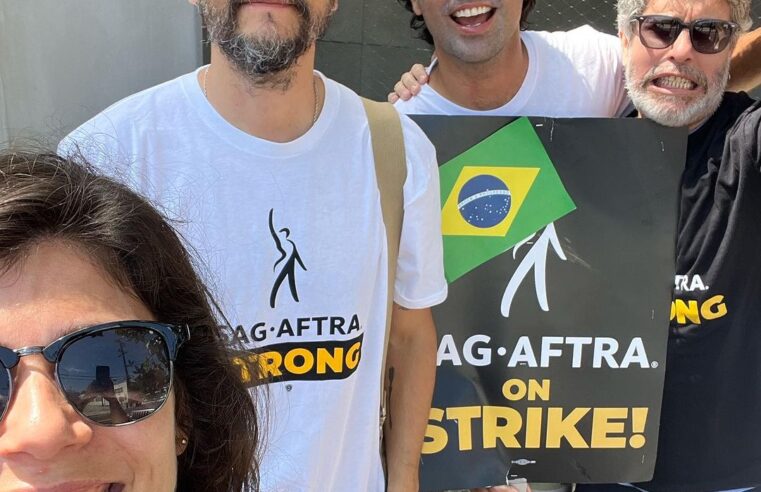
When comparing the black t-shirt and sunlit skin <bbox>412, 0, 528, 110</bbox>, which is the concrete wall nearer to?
sunlit skin <bbox>412, 0, 528, 110</bbox>

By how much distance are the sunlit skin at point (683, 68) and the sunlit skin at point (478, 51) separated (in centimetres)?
38

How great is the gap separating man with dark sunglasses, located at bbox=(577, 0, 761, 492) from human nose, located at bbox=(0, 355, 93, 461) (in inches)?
68.2

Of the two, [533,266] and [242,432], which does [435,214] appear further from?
[242,432]

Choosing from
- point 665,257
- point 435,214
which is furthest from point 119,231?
point 665,257

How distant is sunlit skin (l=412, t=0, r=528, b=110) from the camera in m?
2.15

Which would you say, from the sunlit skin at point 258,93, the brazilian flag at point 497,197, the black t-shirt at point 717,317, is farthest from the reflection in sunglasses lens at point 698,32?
the sunlit skin at point 258,93

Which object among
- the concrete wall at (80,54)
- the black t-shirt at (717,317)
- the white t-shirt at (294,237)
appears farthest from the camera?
the concrete wall at (80,54)

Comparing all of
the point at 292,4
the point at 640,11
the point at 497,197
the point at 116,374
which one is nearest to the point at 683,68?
the point at 640,11

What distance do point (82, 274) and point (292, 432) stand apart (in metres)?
0.78

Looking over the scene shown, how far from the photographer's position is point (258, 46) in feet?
5.14

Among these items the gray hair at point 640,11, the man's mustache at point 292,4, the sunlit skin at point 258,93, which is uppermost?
the gray hair at point 640,11

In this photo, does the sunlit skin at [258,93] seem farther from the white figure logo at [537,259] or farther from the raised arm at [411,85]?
the white figure logo at [537,259]

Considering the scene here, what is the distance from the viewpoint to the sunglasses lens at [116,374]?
2.88ft

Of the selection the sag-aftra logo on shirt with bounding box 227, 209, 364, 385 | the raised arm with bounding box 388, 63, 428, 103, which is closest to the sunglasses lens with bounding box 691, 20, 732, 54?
the raised arm with bounding box 388, 63, 428, 103
